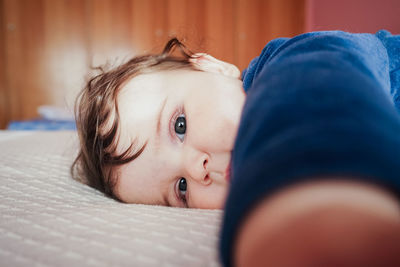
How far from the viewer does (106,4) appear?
332 centimetres

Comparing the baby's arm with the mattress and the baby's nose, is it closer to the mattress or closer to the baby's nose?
the mattress

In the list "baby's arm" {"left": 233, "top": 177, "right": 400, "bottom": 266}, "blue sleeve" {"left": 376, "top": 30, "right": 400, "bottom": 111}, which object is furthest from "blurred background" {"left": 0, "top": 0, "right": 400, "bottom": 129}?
"baby's arm" {"left": 233, "top": 177, "right": 400, "bottom": 266}

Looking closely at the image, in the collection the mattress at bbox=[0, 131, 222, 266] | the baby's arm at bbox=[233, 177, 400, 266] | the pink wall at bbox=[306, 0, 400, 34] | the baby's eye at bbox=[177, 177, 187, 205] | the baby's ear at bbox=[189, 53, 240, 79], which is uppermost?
the pink wall at bbox=[306, 0, 400, 34]

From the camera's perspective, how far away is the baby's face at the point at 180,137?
1.81 feet

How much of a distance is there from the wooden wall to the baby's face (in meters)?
2.76

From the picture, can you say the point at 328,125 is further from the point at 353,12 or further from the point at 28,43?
the point at 28,43

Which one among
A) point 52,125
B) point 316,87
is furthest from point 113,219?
point 52,125

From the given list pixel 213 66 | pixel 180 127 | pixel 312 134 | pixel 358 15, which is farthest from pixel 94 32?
pixel 312 134

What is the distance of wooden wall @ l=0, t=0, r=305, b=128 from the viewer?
330cm

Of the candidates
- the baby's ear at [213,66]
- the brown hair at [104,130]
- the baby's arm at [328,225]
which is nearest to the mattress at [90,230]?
the brown hair at [104,130]

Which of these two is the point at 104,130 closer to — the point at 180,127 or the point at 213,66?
the point at 180,127

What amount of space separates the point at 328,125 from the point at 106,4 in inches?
140

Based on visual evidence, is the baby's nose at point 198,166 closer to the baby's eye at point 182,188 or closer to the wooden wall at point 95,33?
the baby's eye at point 182,188

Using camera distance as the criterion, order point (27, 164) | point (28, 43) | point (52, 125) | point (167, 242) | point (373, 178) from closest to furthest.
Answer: point (373, 178), point (167, 242), point (27, 164), point (52, 125), point (28, 43)
